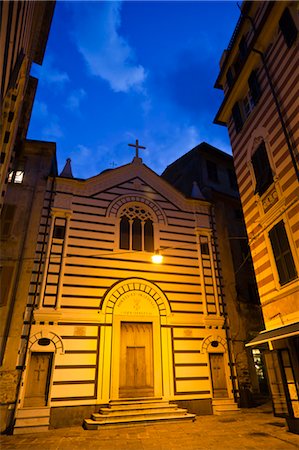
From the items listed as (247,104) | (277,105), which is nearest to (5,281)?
(277,105)

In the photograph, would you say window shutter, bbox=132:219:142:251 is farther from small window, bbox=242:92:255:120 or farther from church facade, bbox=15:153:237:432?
small window, bbox=242:92:255:120

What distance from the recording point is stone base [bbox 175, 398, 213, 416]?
37.9 ft

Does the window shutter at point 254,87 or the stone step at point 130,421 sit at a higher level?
the window shutter at point 254,87

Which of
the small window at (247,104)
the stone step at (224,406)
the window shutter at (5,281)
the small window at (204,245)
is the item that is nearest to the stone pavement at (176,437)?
the stone step at (224,406)

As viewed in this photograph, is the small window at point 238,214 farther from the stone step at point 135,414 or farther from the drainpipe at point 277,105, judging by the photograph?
the stone step at point 135,414

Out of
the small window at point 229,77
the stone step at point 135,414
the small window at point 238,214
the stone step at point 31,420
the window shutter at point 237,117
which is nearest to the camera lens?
the stone step at point 31,420

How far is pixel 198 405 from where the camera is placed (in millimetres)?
11711

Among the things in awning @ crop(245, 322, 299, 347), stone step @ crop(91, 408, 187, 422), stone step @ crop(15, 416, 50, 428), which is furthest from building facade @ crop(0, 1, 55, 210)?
awning @ crop(245, 322, 299, 347)

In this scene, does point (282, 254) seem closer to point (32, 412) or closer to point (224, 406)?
point (224, 406)

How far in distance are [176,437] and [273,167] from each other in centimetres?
898

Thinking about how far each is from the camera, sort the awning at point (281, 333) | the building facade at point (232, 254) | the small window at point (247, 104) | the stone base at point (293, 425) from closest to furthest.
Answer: the awning at point (281, 333) → the stone base at point (293, 425) → the small window at point (247, 104) → the building facade at point (232, 254)

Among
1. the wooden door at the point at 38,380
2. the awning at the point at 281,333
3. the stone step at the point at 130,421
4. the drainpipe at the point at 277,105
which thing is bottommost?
the stone step at the point at 130,421

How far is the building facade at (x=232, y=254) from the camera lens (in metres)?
13.6

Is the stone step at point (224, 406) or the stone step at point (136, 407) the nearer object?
the stone step at point (136, 407)
